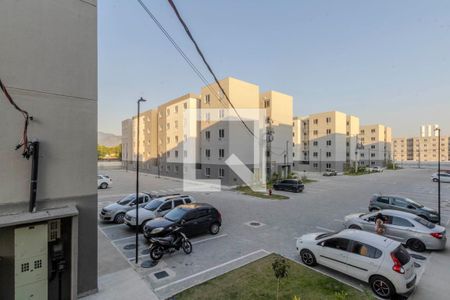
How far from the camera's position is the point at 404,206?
1380cm

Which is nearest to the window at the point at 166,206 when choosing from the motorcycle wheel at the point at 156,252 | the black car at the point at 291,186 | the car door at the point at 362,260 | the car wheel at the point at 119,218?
the car wheel at the point at 119,218

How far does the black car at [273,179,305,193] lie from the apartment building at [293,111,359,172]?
3440cm

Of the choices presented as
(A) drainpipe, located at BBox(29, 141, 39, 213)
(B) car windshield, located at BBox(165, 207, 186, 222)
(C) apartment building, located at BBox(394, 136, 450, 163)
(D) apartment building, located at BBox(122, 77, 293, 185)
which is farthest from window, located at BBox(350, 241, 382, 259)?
(C) apartment building, located at BBox(394, 136, 450, 163)

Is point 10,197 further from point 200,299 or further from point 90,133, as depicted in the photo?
point 200,299

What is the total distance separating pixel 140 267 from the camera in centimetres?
790

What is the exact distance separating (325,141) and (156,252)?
56.0m

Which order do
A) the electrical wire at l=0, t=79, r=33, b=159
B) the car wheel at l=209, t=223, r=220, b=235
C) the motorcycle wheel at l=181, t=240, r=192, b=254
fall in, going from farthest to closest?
the car wheel at l=209, t=223, r=220, b=235, the motorcycle wheel at l=181, t=240, r=192, b=254, the electrical wire at l=0, t=79, r=33, b=159

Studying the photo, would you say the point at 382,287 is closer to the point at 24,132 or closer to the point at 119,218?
the point at 24,132

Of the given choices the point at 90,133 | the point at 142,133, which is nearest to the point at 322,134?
the point at 142,133

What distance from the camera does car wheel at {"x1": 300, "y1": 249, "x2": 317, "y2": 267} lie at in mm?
8016

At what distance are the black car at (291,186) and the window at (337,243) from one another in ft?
60.0

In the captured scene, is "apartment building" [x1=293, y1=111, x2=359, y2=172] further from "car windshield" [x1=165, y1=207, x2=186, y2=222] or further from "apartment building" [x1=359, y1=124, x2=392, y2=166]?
"car windshield" [x1=165, y1=207, x2=186, y2=222]

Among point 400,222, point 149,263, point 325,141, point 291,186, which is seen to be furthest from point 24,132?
point 325,141

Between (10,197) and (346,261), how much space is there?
30.5ft
